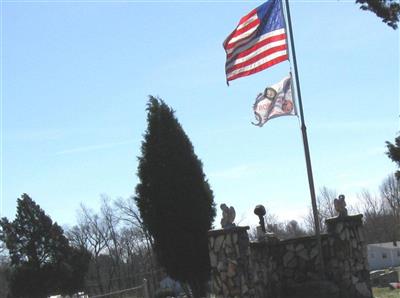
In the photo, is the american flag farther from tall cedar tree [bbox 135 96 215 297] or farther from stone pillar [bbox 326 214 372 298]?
tall cedar tree [bbox 135 96 215 297]

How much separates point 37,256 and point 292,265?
26630 mm

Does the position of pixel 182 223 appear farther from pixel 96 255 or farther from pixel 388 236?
pixel 388 236

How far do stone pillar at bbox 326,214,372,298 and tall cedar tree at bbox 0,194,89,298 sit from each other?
25.9m

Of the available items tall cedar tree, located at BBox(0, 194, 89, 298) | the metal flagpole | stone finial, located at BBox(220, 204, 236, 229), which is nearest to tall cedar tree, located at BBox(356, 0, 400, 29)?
the metal flagpole

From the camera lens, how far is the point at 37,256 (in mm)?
36500

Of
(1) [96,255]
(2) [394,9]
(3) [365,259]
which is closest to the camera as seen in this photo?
(2) [394,9]

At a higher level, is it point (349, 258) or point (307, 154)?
point (307, 154)

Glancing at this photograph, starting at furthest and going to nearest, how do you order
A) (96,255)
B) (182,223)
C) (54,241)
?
(96,255) < (54,241) < (182,223)

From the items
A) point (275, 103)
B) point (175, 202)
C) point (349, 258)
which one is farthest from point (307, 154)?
point (175, 202)

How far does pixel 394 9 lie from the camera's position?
11.4 m

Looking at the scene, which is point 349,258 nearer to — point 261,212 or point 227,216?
point 261,212

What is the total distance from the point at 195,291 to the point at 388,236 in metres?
81.0

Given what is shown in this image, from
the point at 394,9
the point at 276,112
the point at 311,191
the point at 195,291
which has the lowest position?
the point at 195,291

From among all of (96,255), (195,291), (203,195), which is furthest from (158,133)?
(96,255)
